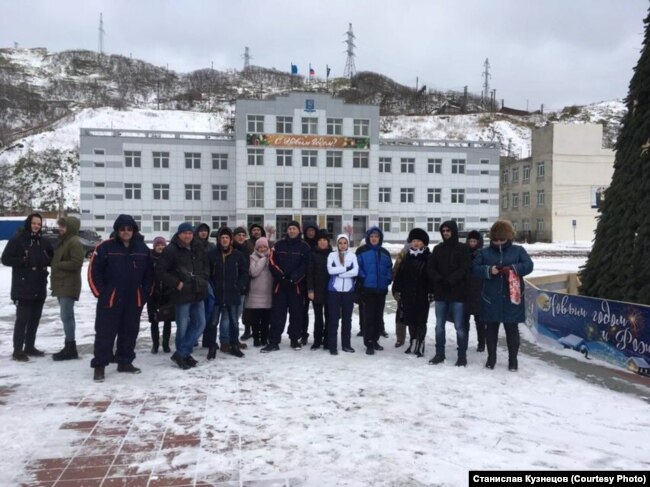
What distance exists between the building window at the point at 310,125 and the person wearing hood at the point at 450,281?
131ft

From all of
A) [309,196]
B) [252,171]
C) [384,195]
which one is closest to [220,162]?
[252,171]

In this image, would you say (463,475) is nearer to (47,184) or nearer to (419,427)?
(419,427)

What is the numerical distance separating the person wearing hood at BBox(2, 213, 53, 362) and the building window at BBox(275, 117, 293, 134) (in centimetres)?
3961

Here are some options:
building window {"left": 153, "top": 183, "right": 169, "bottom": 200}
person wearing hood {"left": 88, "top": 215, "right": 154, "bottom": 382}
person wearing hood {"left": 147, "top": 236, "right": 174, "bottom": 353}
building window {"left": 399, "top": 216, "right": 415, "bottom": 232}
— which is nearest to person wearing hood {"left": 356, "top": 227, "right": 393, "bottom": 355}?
person wearing hood {"left": 147, "top": 236, "right": 174, "bottom": 353}

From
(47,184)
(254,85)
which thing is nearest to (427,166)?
(47,184)

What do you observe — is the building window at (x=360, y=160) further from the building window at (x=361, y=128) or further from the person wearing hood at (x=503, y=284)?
the person wearing hood at (x=503, y=284)

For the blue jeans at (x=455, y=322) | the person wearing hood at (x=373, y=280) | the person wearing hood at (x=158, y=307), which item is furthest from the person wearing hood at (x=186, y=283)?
the blue jeans at (x=455, y=322)

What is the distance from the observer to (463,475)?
3338 millimetres

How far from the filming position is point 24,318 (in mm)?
6332

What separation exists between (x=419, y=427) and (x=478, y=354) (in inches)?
126

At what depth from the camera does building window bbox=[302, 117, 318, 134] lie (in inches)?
1777

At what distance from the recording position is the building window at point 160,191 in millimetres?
44897

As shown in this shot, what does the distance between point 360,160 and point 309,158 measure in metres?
4.79

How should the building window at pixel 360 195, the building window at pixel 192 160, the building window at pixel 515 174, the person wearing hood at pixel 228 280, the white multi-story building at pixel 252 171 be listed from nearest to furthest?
the person wearing hood at pixel 228 280, the white multi-story building at pixel 252 171, the building window at pixel 192 160, the building window at pixel 360 195, the building window at pixel 515 174
